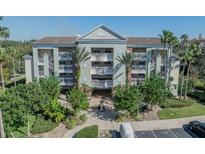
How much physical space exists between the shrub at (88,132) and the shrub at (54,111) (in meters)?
3.45

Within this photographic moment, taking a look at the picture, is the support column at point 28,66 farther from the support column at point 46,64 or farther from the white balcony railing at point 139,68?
the white balcony railing at point 139,68

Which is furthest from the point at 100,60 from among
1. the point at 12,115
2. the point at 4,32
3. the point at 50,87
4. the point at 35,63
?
the point at 12,115

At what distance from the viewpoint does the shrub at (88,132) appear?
22017 mm

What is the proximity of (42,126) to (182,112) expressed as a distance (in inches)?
715

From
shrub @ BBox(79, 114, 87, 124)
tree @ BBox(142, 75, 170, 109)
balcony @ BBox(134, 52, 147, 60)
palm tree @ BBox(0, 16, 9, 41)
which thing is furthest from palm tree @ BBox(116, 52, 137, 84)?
palm tree @ BBox(0, 16, 9, 41)

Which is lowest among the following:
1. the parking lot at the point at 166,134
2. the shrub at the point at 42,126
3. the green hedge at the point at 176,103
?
the parking lot at the point at 166,134

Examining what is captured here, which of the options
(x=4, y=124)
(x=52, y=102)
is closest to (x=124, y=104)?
(x=52, y=102)

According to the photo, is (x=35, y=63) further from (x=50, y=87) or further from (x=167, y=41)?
(x=167, y=41)

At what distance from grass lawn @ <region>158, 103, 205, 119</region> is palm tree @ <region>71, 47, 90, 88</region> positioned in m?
13.7

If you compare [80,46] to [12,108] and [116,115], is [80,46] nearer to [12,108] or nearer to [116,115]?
[116,115]

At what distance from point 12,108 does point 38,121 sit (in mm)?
5613

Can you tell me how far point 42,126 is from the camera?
23750mm

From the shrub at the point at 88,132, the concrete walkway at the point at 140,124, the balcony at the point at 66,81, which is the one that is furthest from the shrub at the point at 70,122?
the balcony at the point at 66,81

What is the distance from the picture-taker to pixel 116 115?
28203 millimetres
